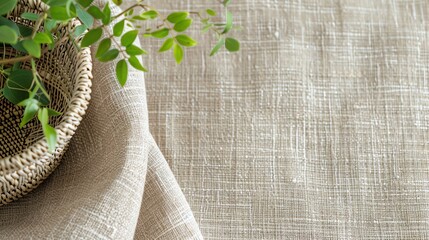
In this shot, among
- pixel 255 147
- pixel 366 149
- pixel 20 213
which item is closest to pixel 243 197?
pixel 255 147

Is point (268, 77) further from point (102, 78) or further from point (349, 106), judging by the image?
point (102, 78)

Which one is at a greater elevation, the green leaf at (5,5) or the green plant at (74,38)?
the green leaf at (5,5)

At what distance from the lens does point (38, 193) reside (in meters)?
0.91

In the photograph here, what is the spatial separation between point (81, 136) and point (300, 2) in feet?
1.44

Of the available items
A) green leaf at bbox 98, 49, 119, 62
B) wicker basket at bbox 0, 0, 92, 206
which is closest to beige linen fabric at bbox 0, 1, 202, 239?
wicker basket at bbox 0, 0, 92, 206

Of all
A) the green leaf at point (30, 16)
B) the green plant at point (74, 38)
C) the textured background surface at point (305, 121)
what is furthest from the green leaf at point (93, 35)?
the textured background surface at point (305, 121)

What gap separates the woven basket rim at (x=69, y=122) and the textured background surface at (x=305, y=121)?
0.77 ft

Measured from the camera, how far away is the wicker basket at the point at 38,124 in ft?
2.61

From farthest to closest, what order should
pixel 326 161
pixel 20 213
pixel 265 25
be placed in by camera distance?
pixel 265 25 → pixel 326 161 → pixel 20 213

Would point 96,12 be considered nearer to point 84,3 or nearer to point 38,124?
point 84,3

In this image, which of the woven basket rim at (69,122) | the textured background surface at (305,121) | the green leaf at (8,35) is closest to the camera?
the green leaf at (8,35)

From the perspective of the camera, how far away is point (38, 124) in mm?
900

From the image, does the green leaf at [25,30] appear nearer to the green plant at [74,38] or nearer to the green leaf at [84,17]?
the green plant at [74,38]

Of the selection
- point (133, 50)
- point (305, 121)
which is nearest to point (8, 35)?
point (133, 50)
